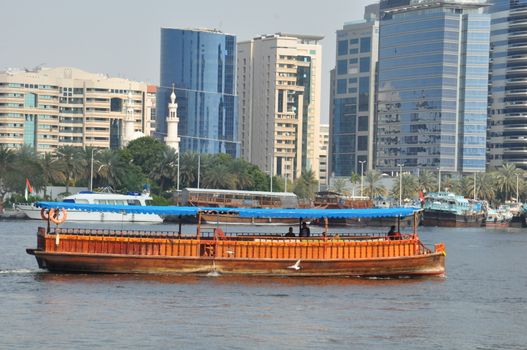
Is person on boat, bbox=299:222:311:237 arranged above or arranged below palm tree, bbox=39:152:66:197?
below

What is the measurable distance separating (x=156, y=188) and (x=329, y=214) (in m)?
118

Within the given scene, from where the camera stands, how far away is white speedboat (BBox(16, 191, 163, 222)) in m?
131

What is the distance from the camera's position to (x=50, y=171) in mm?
157625

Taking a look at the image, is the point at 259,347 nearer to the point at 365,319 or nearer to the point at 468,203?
the point at 365,319

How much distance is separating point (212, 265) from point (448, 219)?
363ft

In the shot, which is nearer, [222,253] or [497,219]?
[222,253]

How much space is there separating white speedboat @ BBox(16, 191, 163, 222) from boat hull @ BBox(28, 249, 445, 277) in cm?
6509

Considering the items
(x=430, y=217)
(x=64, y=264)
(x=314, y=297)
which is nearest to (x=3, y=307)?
(x=64, y=264)

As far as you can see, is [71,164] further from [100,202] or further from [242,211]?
[242,211]

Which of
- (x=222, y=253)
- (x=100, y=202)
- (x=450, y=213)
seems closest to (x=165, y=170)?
(x=450, y=213)

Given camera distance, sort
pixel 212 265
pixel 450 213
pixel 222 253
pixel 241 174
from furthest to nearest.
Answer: pixel 241 174
pixel 450 213
pixel 222 253
pixel 212 265

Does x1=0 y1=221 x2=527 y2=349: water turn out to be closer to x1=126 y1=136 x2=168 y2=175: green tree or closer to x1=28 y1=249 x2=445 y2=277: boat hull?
x1=28 y1=249 x2=445 y2=277: boat hull

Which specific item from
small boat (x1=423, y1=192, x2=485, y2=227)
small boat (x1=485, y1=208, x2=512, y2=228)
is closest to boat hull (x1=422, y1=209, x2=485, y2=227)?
small boat (x1=423, y1=192, x2=485, y2=227)

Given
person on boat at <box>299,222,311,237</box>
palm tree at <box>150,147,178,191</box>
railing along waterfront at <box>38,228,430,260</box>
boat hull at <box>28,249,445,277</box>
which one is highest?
palm tree at <box>150,147,178,191</box>
